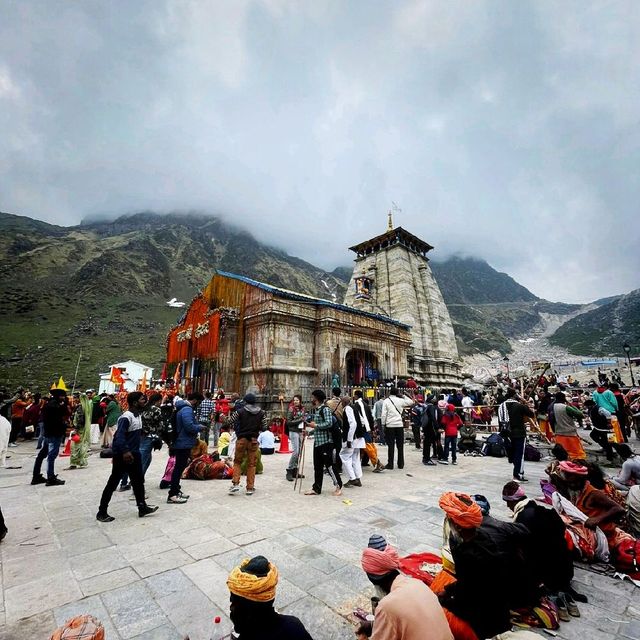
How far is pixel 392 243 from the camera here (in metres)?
32.7

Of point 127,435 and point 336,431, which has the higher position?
point 127,435

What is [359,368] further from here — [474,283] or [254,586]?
[474,283]

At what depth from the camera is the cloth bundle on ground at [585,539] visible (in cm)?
351

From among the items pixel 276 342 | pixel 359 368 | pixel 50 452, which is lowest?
pixel 50 452

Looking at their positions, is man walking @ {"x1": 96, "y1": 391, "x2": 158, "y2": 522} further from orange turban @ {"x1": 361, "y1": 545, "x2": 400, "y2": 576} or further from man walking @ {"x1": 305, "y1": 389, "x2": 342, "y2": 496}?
orange turban @ {"x1": 361, "y1": 545, "x2": 400, "y2": 576}

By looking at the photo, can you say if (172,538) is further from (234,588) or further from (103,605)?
(234,588)

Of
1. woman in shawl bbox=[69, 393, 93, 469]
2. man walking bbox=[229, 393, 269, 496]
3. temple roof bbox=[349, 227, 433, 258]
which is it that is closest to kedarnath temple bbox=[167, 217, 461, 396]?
woman in shawl bbox=[69, 393, 93, 469]

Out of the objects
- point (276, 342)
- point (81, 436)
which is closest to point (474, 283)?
point (276, 342)

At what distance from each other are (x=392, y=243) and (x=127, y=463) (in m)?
31.2

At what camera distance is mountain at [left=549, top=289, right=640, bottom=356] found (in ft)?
278

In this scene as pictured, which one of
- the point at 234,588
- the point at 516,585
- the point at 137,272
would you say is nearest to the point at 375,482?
the point at 516,585

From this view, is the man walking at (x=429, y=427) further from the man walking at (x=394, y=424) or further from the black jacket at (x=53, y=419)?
the black jacket at (x=53, y=419)

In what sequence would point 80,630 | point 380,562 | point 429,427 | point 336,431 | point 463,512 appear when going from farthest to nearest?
point 429,427 → point 336,431 → point 463,512 → point 380,562 → point 80,630

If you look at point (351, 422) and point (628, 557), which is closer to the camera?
point (628, 557)
